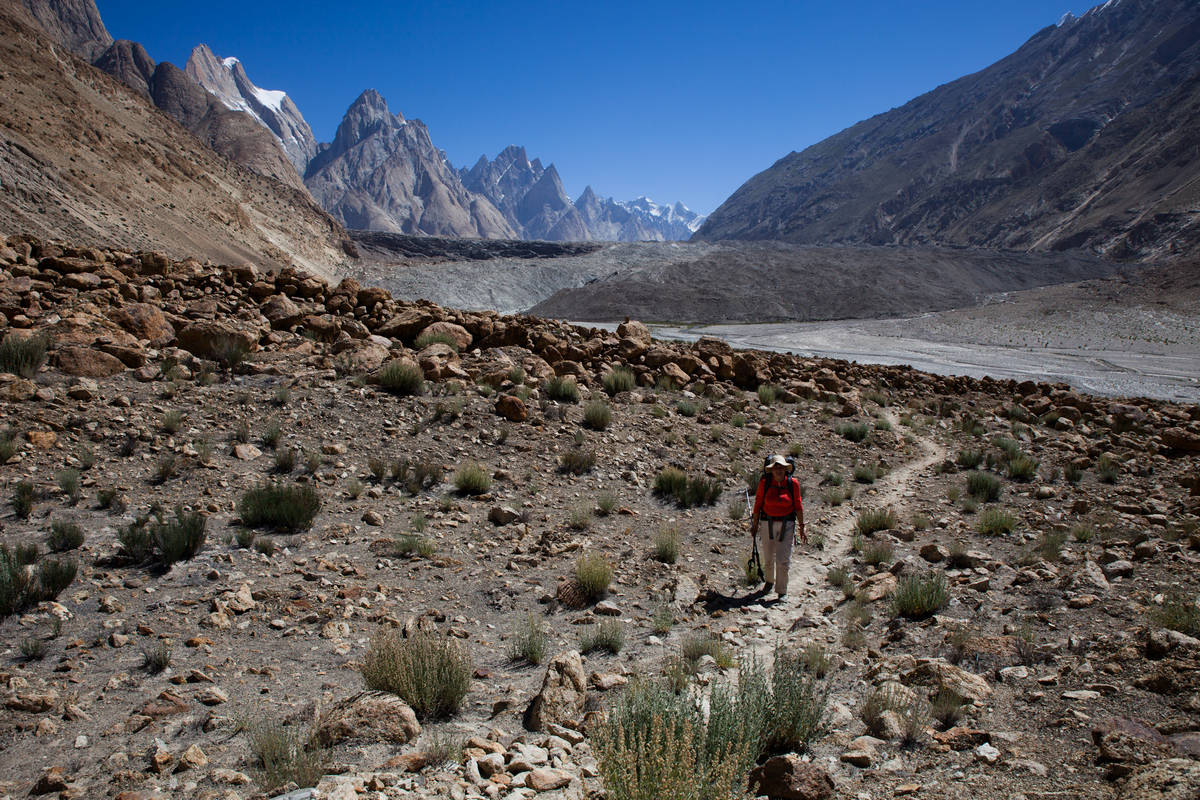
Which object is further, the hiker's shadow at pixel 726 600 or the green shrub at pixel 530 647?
the hiker's shadow at pixel 726 600

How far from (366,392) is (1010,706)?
843 centimetres

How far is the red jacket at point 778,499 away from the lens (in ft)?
20.5

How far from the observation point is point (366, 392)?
9.55 meters

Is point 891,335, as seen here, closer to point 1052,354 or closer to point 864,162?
point 1052,354

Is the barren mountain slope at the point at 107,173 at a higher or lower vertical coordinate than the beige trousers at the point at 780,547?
higher

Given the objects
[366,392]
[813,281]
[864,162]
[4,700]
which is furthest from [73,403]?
[864,162]

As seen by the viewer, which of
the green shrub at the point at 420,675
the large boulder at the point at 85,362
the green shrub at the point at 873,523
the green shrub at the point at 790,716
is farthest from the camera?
the large boulder at the point at 85,362

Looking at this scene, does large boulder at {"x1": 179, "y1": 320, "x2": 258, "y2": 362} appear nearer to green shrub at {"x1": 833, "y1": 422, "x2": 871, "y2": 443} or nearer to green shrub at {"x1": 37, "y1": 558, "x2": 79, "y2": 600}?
green shrub at {"x1": 37, "y1": 558, "x2": 79, "y2": 600}

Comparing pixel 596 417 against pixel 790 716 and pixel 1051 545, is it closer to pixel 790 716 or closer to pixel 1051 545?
pixel 1051 545

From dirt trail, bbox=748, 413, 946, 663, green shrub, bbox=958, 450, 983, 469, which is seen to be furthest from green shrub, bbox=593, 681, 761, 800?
green shrub, bbox=958, 450, 983, 469

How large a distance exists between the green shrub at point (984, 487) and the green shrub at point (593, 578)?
251 inches

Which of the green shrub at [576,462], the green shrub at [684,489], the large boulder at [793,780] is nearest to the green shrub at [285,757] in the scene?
the large boulder at [793,780]

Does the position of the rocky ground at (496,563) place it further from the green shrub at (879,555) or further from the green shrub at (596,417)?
the green shrub at (596,417)

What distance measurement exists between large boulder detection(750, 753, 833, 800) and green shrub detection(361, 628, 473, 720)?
5.68ft
